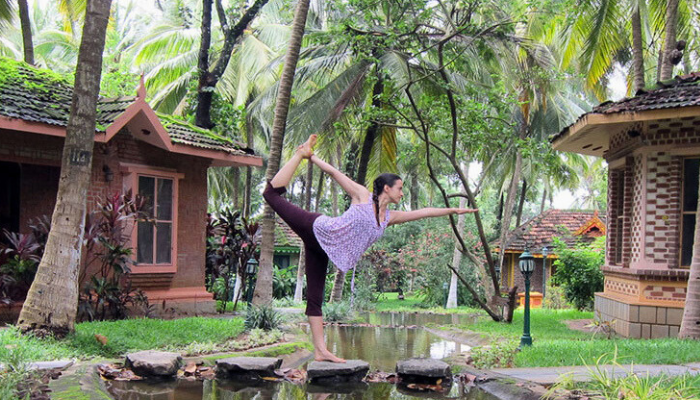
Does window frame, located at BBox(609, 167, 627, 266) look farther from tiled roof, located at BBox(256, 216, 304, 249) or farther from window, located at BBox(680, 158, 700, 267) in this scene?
tiled roof, located at BBox(256, 216, 304, 249)

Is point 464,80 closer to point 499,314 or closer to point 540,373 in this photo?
point 499,314

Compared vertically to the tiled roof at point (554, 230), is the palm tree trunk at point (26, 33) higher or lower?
higher

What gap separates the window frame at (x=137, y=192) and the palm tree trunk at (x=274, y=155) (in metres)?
1.62

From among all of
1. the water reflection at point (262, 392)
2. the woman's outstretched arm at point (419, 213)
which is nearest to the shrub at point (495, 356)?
the water reflection at point (262, 392)

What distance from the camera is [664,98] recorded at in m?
11.2

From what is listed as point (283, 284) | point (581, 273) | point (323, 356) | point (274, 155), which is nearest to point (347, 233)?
point (323, 356)

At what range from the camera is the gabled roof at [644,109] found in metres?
10.7

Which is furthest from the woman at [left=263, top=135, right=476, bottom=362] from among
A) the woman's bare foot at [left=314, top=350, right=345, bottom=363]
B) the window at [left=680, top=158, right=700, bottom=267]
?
the window at [left=680, top=158, right=700, bottom=267]

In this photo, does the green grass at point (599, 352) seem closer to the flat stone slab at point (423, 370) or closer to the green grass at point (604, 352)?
the green grass at point (604, 352)

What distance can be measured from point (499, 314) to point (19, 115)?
1044 centimetres

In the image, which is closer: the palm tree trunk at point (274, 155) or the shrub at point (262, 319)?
the shrub at point (262, 319)

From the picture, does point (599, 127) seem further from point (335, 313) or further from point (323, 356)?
point (335, 313)

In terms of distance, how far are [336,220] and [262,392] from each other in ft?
6.63

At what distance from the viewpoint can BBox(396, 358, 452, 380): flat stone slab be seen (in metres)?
8.23
